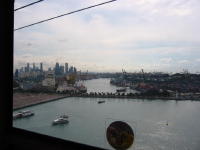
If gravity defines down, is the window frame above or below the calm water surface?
above

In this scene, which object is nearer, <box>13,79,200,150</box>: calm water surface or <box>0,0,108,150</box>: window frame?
<box>0,0,108,150</box>: window frame

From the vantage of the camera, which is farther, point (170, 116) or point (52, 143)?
point (170, 116)
